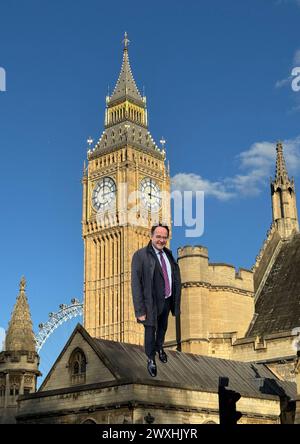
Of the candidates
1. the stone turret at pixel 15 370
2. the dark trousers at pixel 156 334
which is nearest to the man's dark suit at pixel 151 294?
the dark trousers at pixel 156 334

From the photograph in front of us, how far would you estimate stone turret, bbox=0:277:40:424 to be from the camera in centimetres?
4897

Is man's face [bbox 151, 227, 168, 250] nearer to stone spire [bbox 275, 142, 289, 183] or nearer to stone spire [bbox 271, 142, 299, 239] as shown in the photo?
stone spire [bbox 271, 142, 299, 239]

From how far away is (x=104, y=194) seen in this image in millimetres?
110125

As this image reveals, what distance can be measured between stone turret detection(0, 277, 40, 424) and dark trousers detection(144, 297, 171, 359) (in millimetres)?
30099

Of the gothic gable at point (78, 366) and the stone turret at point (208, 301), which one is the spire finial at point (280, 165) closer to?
the stone turret at point (208, 301)

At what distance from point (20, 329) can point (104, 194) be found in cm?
6115

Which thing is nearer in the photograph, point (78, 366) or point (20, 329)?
point (78, 366)

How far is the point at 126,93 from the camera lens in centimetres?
11706

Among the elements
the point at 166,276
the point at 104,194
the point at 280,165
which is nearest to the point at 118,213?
the point at 104,194

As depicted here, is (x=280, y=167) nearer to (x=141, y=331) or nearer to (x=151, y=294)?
(x=141, y=331)

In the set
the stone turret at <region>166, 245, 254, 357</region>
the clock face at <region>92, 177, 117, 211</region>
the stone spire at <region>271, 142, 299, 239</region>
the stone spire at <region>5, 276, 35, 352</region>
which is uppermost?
the clock face at <region>92, 177, 117, 211</region>

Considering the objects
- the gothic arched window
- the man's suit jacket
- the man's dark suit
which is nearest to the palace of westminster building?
the gothic arched window

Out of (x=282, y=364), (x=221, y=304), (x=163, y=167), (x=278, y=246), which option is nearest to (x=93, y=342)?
(x=282, y=364)

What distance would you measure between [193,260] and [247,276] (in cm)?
611
